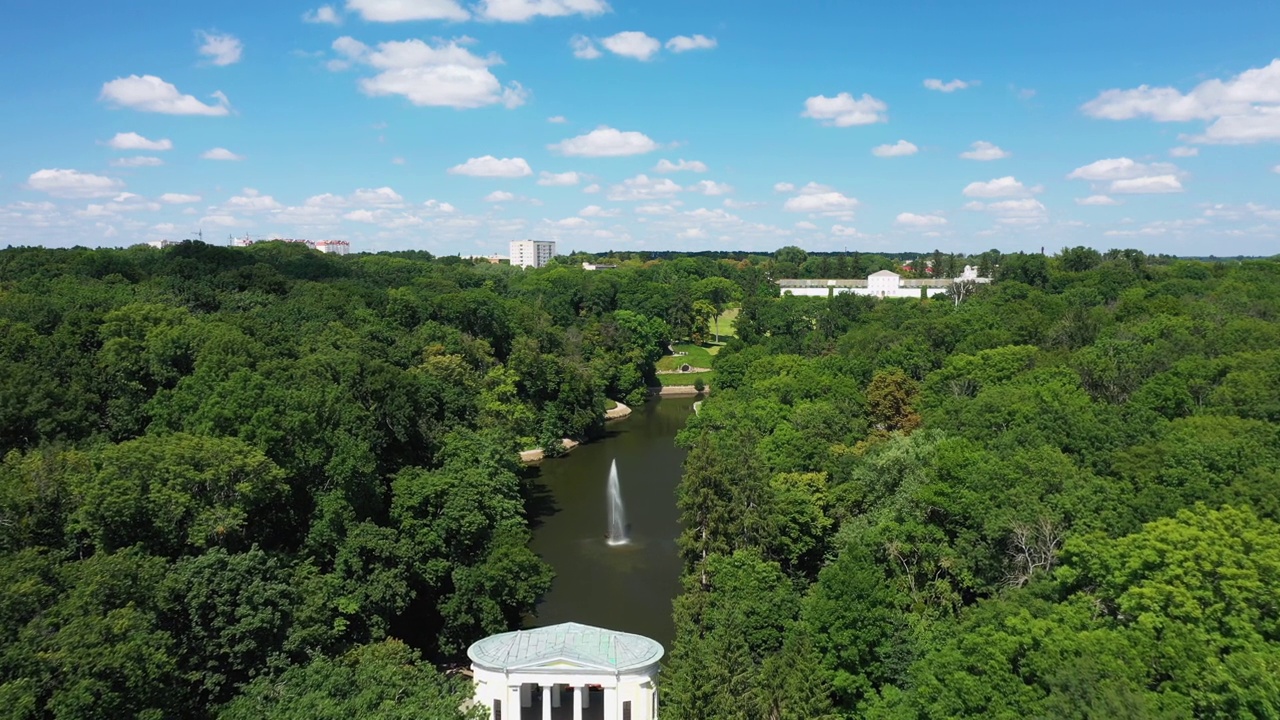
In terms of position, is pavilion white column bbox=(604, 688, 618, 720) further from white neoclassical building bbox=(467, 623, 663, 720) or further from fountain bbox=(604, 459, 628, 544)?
fountain bbox=(604, 459, 628, 544)

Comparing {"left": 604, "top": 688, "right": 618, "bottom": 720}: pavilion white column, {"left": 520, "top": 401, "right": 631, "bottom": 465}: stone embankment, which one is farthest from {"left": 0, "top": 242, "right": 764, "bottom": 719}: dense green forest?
{"left": 520, "top": 401, "right": 631, "bottom": 465}: stone embankment

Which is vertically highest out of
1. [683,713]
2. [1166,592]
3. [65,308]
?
[65,308]

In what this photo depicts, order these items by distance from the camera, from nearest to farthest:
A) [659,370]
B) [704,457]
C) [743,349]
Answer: [704,457] → [743,349] → [659,370]

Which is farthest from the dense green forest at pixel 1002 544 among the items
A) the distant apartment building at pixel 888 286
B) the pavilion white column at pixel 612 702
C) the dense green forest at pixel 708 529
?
the distant apartment building at pixel 888 286

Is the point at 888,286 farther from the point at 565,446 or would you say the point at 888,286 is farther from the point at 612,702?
the point at 612,702

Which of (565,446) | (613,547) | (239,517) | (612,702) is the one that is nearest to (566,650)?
(612,702)

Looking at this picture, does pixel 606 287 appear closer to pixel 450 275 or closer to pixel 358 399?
pixel 450 275

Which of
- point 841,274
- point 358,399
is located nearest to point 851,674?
point 358,399
